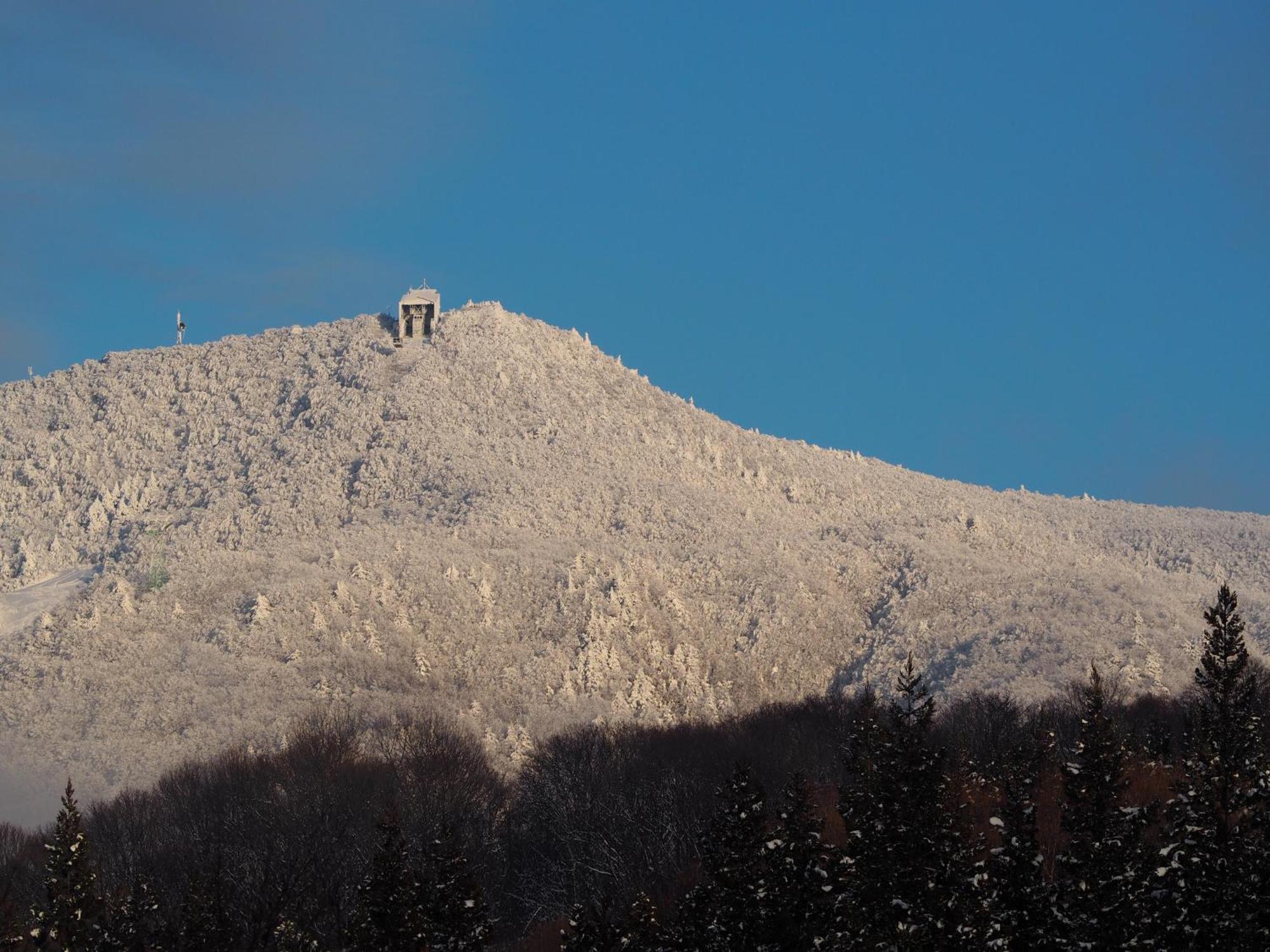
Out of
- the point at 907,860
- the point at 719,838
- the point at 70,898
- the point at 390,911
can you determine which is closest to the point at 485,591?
the point at 70,898

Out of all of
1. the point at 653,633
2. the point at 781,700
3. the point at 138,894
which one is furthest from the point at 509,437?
the point at 138,894

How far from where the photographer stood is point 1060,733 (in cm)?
Result: 10788

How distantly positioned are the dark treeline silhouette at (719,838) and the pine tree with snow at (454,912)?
96mm

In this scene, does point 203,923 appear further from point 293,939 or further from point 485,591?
point 485,591

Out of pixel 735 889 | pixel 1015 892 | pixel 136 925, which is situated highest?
pixel 735 889

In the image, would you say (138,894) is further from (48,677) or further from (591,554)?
(591,554)

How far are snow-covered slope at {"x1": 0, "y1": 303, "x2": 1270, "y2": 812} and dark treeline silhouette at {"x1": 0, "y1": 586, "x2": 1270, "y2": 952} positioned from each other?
12.9 metres

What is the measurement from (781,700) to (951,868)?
91.6m

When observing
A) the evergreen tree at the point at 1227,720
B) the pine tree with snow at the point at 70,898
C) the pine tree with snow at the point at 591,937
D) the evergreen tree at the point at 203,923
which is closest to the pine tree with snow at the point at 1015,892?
the evergreen tree at the point at 1227,720

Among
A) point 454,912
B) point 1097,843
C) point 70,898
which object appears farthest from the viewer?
point 70,898

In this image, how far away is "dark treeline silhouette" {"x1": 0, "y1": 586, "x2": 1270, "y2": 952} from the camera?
4503cm

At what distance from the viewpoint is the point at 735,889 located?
5266 centimetres

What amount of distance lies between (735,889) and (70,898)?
25117mm

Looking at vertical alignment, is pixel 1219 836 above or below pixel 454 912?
above
